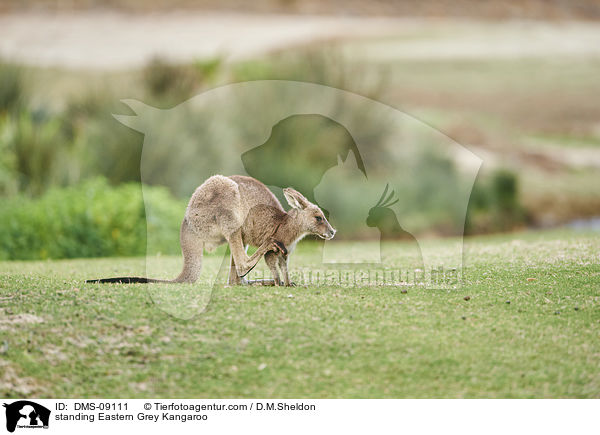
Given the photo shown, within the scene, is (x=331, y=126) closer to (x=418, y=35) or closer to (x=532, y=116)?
(x=532, y=116)

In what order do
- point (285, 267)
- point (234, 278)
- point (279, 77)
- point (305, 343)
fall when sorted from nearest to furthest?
point (305, 343) < point (285, 267) < point (234, 278) < point (279, 77)

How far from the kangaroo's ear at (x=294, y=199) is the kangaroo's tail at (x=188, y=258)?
0.74m

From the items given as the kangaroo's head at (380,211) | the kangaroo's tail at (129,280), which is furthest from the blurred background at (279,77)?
the kangaroo's head at (380,211)

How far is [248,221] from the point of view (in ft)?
15.4

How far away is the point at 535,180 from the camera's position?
1456 centimetres

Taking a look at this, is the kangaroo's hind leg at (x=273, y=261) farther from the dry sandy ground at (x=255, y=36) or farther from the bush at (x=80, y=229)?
the dry sandy ground at (x=255, y=36)

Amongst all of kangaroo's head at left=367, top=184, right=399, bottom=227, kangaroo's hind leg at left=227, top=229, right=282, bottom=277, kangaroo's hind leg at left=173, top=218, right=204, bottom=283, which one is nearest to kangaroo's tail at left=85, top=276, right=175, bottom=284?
kangaroo's hind leg at left=173, top=218, right=204, bottom=283

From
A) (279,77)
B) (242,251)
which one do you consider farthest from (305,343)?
(279,77)

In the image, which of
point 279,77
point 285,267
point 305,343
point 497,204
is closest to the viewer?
point 305,343

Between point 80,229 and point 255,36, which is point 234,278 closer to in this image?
point 80,229

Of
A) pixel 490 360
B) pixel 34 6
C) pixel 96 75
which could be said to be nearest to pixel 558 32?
pixel 96 75

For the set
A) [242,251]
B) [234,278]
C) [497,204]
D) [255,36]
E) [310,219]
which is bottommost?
[234,278]

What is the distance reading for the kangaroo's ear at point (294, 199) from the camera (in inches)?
179

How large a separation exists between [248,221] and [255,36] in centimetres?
1825
